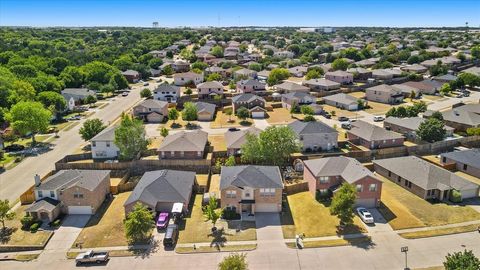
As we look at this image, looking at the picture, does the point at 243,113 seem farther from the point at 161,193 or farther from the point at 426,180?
the point at 426,180

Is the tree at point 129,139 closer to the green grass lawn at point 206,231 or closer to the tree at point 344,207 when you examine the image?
the green grass lawn at point 206,231

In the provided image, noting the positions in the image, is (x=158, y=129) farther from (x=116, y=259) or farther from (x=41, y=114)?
(x=116, y=259)

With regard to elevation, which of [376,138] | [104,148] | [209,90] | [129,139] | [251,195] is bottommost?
[251,195]

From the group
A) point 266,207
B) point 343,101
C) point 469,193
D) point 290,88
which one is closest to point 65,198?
point 266,207

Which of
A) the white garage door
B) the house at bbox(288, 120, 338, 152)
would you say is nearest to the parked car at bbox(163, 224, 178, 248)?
the house at bbox(288, 120, 338, 152)

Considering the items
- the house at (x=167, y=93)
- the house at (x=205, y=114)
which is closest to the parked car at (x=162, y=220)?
the house at (x=205, y=114)

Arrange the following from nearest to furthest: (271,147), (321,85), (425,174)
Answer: (425,174), (271,147), (321,85)

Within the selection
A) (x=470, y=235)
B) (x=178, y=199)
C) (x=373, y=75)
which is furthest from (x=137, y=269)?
(x=373, y=75)
